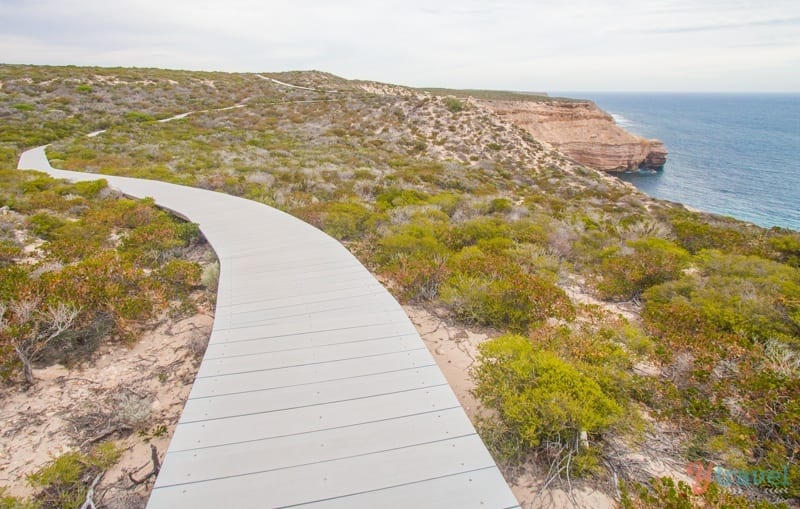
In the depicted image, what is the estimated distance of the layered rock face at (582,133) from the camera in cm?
5041

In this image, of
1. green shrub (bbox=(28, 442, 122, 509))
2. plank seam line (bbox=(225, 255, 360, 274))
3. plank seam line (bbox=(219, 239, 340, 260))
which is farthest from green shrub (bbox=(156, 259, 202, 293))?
green shrub (bbox=(28, 442, 122, 509))

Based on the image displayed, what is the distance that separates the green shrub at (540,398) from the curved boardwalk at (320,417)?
0.71 metres

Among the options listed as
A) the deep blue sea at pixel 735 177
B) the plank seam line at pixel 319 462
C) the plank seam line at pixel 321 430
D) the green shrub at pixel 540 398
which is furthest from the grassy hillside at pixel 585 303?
the deep blue sea at pixel 735 177

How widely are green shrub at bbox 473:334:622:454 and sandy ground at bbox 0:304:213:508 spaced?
3.32m

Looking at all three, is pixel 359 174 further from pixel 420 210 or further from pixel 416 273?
pixel 416 273

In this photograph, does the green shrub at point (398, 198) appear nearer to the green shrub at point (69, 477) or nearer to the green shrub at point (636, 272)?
the green shrub at point (636, 272)

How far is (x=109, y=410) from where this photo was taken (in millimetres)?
4062

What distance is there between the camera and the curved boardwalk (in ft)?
8.48

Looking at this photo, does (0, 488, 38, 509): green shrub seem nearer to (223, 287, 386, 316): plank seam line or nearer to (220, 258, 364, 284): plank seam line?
(223, 287, 386, 316): plank seam line

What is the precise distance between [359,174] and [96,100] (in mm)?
32171

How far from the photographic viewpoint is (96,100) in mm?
33406

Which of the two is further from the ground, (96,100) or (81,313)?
(96,100)

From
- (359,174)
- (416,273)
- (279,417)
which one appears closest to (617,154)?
(359,174)

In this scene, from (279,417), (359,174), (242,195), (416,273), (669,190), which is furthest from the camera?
(669,190)
